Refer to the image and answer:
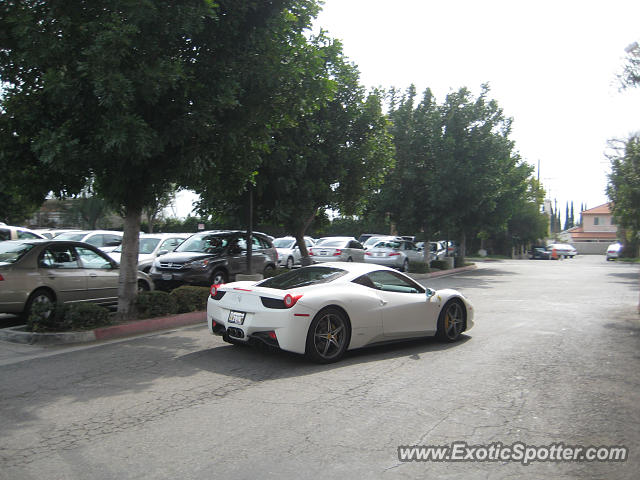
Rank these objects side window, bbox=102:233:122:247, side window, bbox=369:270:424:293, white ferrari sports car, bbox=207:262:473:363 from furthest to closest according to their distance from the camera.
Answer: side window, bbox=102:233:122:247 → side window, bbox=369:270:424:293 → white ferrari sports car, bbox=207:262:473:363

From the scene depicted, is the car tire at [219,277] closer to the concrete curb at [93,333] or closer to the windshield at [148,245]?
the windshield at [148,245]

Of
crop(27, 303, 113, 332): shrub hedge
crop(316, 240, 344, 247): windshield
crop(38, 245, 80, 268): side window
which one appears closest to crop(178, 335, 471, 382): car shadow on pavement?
crop(27, 303, 113, 332): shrub hedge

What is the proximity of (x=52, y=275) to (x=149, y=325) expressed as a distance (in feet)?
6.93

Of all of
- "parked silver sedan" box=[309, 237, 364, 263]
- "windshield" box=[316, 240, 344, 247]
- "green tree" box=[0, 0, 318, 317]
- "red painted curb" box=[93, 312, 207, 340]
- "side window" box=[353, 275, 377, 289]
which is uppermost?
"green tree" box=[0, 0, 318, 317]

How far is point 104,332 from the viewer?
8.89 m

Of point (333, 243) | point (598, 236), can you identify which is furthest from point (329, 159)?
point (598, 236)

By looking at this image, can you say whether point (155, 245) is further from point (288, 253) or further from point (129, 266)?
point (288, 253)

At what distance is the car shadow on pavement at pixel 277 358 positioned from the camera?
22.2 ft

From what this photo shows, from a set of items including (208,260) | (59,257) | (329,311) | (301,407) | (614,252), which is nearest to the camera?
(301,407)

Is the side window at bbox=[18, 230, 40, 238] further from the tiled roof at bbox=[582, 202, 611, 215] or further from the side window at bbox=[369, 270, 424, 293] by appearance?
the tiled roof at bbox=[582, 202, 611, 215]

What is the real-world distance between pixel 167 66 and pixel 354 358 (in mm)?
5029

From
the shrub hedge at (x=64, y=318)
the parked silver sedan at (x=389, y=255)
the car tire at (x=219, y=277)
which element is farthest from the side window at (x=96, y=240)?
the parked silver sedan at (x=389, y=255)

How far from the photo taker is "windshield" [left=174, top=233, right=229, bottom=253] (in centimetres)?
1518

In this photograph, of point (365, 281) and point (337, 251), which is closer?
point (365, 281)
